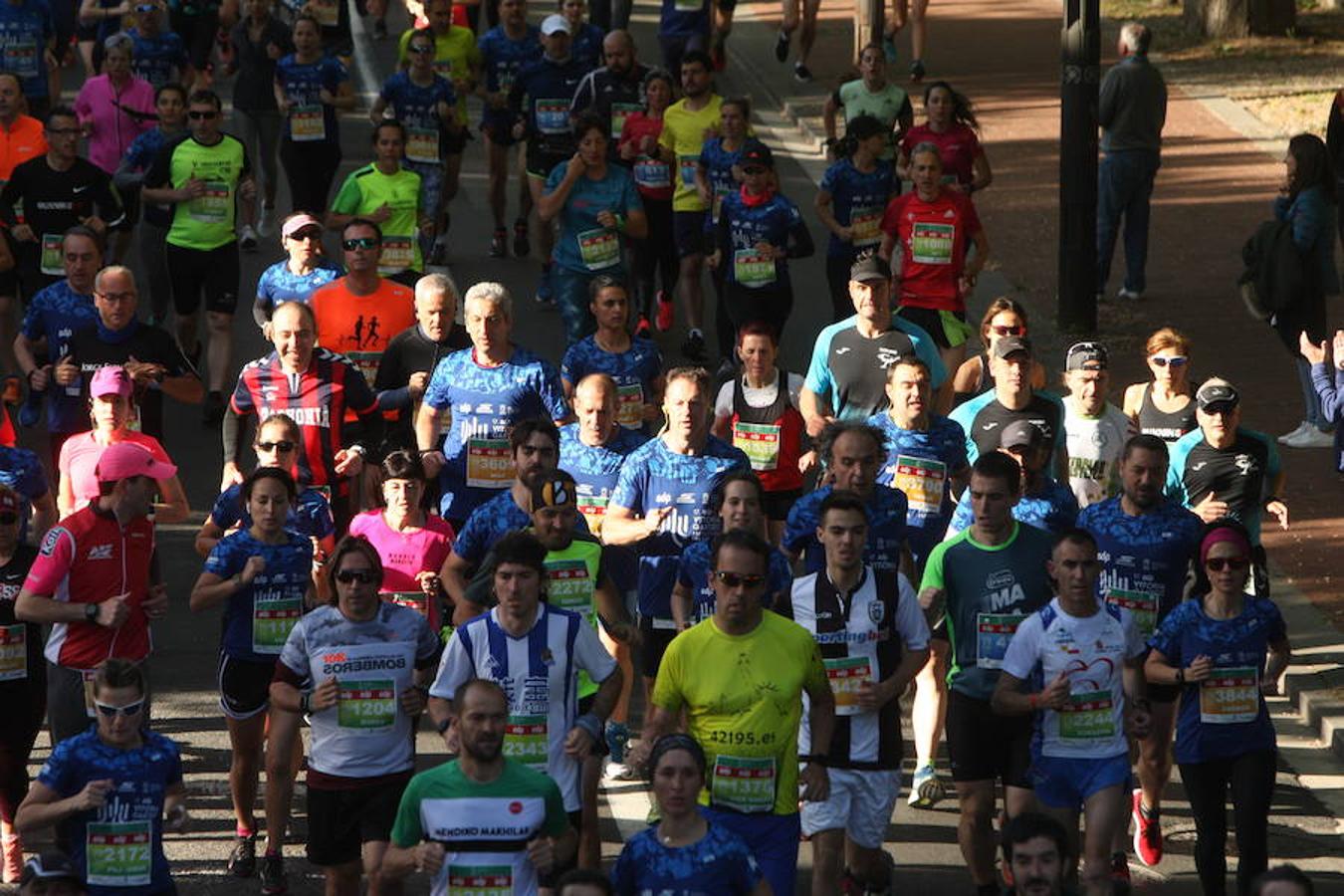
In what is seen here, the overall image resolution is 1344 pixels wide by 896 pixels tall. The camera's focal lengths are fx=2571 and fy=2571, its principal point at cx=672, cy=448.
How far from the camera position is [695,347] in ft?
56.2

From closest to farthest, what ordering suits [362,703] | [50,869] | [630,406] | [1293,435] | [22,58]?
[50,869]
[362,703]
[630,406]
[1293,435]
[22,58]

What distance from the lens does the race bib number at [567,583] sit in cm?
996

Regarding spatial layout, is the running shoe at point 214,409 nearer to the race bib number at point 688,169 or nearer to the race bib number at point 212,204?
the race bib number at point 212,204

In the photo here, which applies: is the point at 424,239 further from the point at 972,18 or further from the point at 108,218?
the point at 972,18

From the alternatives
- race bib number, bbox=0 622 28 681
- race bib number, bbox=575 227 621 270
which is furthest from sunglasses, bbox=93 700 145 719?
race bib number, bbox=575 227 621 270

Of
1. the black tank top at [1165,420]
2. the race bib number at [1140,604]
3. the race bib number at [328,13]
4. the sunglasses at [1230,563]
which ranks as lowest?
the race bib number at [1140,604]

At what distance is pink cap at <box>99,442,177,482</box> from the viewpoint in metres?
10.3

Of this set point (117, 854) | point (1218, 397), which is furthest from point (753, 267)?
point (117, 854)

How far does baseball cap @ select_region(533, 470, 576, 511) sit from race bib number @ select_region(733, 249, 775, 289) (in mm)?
5538

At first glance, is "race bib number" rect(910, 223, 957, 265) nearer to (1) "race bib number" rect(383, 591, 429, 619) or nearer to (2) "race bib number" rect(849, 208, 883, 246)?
(2) "race bib number" rect(849, 208, 883, 246)

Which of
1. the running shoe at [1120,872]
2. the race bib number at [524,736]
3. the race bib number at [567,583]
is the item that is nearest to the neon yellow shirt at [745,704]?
the race bib number at [524,736]

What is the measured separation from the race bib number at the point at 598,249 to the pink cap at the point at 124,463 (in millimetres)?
5320

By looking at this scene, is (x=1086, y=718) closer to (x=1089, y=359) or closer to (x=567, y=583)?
(x=567, y=583)

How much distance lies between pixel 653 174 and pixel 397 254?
268cm
